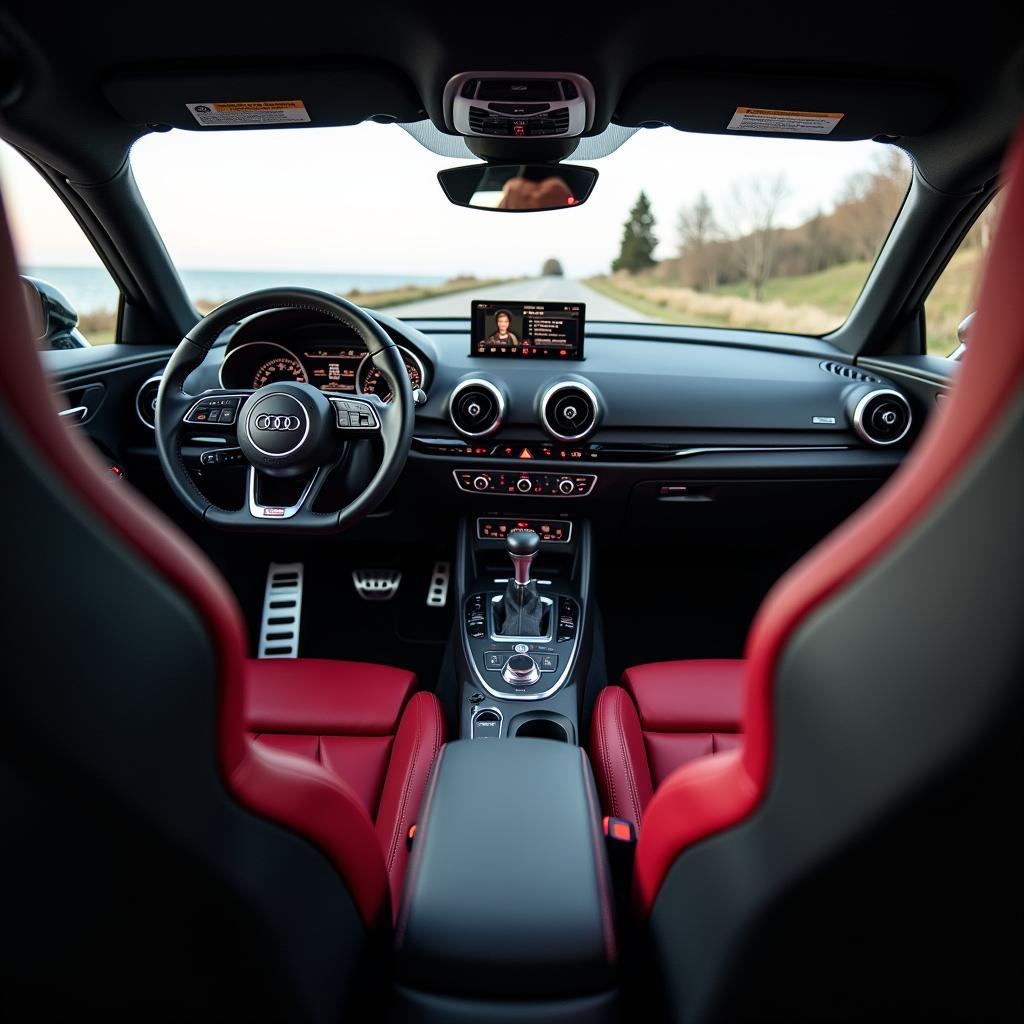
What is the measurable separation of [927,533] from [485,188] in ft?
7.24

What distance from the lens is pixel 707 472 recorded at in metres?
2.46

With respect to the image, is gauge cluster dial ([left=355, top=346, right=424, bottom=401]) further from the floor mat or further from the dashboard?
the floor mat

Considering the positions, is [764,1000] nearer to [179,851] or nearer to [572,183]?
[179,851]

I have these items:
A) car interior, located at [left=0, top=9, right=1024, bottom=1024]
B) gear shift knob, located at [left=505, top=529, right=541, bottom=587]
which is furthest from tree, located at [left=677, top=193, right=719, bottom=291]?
gear shift knob, located at [left=505, top=529, right=541, bottom=587]

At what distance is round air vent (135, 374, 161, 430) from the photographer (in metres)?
2.50

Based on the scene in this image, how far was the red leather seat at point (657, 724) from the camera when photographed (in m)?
1.66

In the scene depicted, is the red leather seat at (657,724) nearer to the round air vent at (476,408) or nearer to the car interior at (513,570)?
the car interior at (513,570)

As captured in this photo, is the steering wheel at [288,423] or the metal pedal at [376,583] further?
the metal pedal at [376,583]

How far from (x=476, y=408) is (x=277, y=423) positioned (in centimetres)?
66

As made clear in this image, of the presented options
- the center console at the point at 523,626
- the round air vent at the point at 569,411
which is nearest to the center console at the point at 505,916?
the center console at the point at 523,626

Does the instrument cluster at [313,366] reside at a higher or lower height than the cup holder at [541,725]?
higher

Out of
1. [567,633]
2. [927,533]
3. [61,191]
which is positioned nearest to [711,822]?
[927,533]

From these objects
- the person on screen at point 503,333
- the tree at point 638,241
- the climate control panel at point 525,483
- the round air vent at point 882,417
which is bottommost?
the climate control panel at point 525,483

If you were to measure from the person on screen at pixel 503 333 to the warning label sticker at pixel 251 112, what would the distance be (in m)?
0.81
